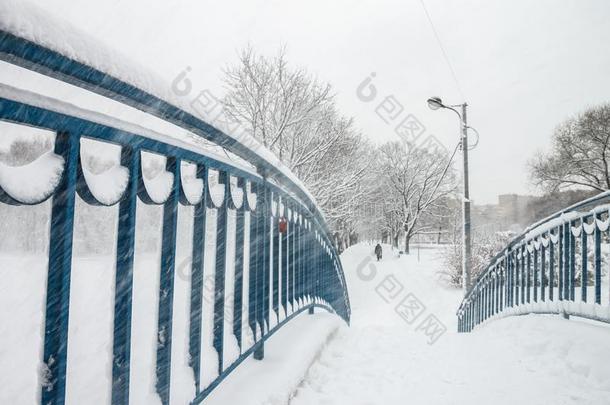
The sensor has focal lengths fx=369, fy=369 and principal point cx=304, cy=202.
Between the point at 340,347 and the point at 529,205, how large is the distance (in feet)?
129

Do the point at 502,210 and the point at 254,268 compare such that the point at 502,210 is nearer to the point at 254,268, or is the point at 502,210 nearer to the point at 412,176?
the point at 412,176

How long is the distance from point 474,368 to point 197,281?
290 cm

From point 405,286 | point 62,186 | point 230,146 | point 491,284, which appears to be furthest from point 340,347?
point 405,286

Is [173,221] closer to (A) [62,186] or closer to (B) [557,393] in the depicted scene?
(A) [62,186]

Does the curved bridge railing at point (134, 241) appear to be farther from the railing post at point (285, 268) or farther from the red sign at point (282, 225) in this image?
the railing post at point (285, 268)

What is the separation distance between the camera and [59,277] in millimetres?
798

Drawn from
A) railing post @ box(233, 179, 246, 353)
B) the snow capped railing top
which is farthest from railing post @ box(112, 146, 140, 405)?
railing post @ box(233, 179, 246, 353)

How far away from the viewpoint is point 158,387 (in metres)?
1.18

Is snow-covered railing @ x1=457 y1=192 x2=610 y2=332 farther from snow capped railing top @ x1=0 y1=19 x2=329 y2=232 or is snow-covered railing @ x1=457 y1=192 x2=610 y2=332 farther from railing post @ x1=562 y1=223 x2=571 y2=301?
snow capped railing top @ x1=0 y1=19 x2=329 y2=232

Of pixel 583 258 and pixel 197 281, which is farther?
pixel 583 258

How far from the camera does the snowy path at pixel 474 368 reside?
245 centimetres

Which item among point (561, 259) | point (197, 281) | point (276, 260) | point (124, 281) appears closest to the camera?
point (124, 281)

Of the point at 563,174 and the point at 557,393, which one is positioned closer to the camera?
the point at 557,393

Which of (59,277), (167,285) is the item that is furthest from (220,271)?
(59,277)
